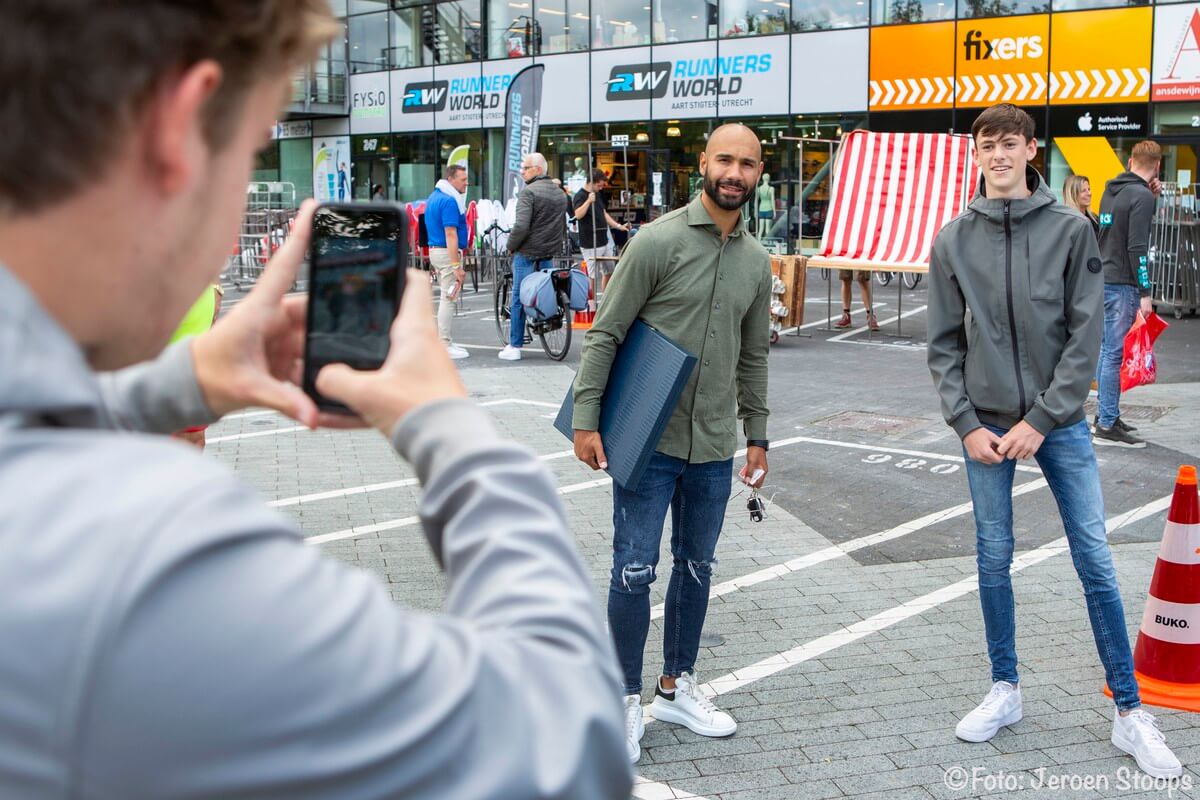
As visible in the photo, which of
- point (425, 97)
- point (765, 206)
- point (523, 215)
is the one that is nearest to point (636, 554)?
point (523, 215)

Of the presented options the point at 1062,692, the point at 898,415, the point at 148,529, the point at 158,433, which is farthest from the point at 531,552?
the point at 898,415

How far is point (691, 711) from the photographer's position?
448 cm

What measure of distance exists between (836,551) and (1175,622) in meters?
2.09

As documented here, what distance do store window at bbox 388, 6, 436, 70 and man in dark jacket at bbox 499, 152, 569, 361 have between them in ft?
66.7

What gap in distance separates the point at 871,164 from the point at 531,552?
15.5 metres

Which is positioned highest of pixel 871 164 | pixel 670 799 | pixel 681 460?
pixel 871 164

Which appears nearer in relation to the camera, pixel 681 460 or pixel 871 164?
pixel 681 460

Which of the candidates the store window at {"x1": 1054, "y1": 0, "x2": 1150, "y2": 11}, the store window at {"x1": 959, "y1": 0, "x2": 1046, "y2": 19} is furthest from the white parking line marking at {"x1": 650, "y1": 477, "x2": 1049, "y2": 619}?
the store window at {"x1": 959, "y1": 0, "x2": 1046, "y2": 19}

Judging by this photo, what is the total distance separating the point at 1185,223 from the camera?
56.8ft

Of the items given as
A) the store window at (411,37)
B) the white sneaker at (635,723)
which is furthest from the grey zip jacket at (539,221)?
the store window at (411,37)

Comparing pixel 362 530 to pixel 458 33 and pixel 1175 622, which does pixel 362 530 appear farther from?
pixel 458 33

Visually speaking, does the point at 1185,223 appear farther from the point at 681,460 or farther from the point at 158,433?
the point at 158,433

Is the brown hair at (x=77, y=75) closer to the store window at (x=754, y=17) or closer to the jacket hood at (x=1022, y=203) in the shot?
the jacket hood at (x=1022, y=203)

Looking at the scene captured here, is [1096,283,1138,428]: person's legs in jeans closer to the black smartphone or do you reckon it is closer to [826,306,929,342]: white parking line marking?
[826,306,929,342]: white parking line marking
